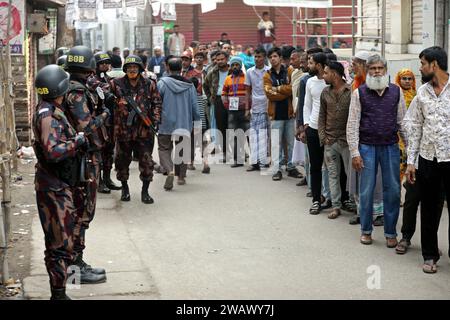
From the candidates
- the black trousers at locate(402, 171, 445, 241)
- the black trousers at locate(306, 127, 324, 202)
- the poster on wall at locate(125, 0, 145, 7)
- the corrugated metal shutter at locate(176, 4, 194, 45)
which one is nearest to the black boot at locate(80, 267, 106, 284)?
the black trousers at locate(402, 171, 445, 241)

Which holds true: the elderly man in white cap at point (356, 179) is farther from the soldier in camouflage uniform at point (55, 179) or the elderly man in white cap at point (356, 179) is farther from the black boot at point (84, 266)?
the soldier in camouflage uniform at point (55, 179)

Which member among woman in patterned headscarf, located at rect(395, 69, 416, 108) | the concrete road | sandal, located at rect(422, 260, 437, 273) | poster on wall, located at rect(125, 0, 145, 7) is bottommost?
the concrete road

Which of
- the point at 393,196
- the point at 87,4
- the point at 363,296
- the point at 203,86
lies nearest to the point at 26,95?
the point at 203,86

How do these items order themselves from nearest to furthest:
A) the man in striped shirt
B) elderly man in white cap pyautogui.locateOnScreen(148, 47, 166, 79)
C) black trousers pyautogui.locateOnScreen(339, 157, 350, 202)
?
black trousers pyautogui.locateOnScreen(339, 157, 350, 202)
the man in striped shirt
elderly man in white cap pyautogui.locateOnScreen(148, 47, 166, 79)

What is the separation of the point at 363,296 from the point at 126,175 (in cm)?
506

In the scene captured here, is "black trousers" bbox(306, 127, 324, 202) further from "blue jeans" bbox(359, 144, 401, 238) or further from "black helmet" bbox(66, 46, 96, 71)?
Result: "black helmet" bbox(66, 46, 96, 71)

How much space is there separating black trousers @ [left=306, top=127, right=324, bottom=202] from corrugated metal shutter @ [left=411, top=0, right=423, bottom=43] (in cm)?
689

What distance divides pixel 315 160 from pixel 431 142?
2975 mm

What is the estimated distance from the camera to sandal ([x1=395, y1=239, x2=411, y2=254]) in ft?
26.6

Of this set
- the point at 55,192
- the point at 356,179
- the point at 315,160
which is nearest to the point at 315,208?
the point at 315,160

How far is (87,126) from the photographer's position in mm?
6773

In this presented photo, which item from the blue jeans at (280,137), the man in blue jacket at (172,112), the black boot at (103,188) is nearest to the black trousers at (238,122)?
the blue jeans at (280,137)

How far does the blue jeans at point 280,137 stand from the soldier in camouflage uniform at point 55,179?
6.64m

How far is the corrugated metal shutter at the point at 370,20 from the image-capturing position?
766 inches
